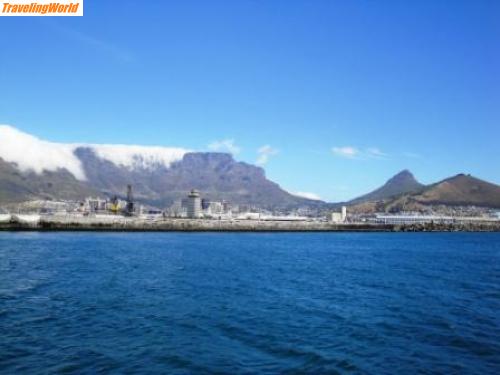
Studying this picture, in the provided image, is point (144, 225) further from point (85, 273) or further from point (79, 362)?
point (79, 362)

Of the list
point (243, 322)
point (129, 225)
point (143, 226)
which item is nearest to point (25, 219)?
point (129, 225)

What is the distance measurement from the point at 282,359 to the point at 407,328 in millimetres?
8909

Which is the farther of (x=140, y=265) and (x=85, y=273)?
(x=140, y=265)

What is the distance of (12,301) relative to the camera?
2967 centimetres

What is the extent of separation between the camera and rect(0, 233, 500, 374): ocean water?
19000mm

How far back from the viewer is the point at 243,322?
84.4 ft

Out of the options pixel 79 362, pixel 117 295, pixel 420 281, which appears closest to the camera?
A: pixel 79 362

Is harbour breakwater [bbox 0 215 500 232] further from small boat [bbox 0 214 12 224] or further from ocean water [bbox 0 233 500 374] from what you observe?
ocean water [bbox 0 233 500 374]

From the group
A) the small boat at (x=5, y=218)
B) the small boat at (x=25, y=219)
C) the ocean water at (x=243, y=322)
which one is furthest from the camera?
the small boat at (x=25, y=219)

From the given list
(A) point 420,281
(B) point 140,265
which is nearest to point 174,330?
(A) point 420,281

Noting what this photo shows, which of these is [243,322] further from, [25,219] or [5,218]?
[5,218]

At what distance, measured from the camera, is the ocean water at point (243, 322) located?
62.3ft

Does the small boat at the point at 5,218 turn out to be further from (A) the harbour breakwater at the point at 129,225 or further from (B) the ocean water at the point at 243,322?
(B) the ocean water at the point at 243,322

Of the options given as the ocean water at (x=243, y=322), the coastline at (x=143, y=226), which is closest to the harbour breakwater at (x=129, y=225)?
the coastline at (x=143, y=226)
